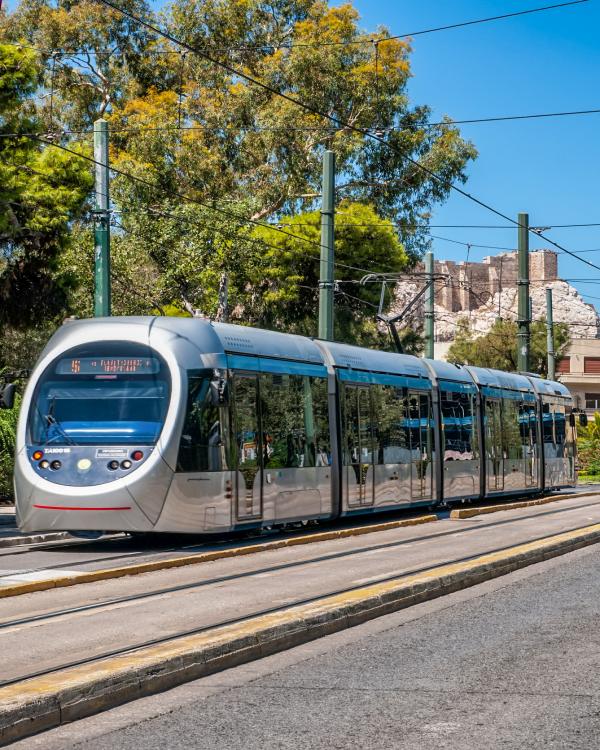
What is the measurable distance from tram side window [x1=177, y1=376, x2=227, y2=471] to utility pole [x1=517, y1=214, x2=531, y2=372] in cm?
2082

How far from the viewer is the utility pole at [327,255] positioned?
26.7m

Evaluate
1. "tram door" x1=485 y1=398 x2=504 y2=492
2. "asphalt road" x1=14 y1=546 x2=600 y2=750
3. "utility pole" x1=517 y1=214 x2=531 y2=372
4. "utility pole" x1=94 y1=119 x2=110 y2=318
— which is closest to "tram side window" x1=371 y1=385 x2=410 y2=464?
"tram door" x1=485 y1=398 x2=504 y2=492

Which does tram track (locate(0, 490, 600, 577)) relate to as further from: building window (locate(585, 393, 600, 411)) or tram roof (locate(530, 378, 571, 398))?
building window (locate(585, 393, 600, 411))

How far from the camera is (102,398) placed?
1631cm

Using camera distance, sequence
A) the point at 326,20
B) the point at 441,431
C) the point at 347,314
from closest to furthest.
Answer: the point at 441,431
the point at 347,314
the point at 326,20

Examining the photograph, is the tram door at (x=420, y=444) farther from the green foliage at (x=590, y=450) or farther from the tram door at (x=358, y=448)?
the green foliage at (x=590, y=450)

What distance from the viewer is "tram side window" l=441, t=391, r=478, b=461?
25219 millimetres

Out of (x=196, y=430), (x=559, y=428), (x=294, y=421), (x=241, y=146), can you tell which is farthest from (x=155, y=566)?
(x=241, y=146)

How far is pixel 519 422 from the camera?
97.7ft

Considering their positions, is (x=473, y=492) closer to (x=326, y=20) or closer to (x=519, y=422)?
(x=519, y=422)

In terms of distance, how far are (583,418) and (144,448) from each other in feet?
70.7

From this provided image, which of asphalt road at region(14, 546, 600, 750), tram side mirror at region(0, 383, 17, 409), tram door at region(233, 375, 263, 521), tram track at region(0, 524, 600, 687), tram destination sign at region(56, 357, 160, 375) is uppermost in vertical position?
tram destination sign at region(56, 357, 160, 375)

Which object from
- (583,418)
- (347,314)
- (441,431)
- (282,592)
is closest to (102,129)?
(441,431)

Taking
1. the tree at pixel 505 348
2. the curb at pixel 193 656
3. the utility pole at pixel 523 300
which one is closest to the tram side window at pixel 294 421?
the curb at pixel 193 656
